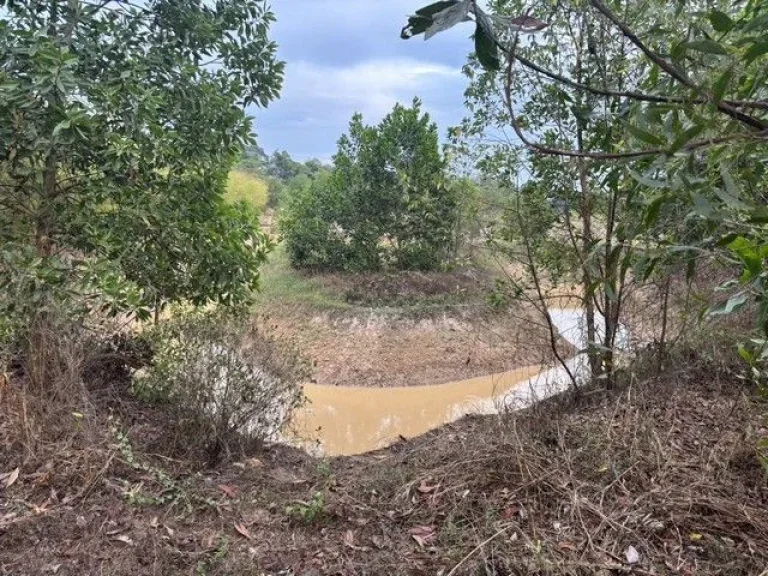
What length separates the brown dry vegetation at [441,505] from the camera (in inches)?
57.5

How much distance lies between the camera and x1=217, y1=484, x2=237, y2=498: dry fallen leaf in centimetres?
197

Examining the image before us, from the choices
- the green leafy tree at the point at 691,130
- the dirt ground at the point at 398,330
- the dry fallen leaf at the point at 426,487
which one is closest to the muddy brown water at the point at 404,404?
the dirt ground at the point at 398,330

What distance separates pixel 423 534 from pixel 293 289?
852cm

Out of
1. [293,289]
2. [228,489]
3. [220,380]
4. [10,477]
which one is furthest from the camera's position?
[293,289]

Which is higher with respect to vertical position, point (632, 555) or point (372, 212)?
point (372, 212)

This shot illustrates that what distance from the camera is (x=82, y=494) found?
1844 millimetres

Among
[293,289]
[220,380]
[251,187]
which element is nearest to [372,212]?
[293,289]

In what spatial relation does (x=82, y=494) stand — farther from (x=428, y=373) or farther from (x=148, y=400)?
(x=428, y=373)

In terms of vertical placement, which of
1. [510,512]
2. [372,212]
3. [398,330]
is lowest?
[398,330]

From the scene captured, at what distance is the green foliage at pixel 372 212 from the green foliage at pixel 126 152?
6334 mm

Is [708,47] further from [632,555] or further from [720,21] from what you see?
[632,555]

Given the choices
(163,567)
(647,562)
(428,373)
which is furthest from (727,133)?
(428,373)

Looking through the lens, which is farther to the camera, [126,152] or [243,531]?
[126,152]

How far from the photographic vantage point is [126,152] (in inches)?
87.2
